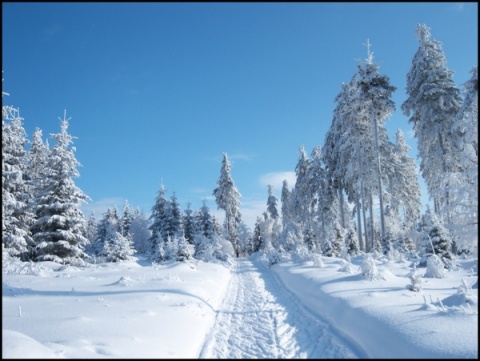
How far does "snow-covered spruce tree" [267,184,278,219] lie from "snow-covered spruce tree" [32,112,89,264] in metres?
51.3

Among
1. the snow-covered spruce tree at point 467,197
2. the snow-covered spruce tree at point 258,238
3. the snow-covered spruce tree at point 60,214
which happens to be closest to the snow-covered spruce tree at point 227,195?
the snow-covered spruce tree at point 258,238

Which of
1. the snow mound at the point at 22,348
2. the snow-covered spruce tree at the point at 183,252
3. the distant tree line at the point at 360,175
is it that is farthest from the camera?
the snow-covered spruce tree at the point at 183,252

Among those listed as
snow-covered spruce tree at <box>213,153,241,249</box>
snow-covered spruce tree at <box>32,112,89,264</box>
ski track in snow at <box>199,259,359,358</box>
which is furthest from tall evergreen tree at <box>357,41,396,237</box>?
snow-covered spruce tree at <box>213,153,241,249</box>

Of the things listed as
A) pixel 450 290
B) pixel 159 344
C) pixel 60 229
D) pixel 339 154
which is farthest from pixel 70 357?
pixel 339 154

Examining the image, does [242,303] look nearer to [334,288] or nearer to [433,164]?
[334,288]

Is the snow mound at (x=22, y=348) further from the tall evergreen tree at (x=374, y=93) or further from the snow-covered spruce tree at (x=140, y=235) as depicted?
the snow-covered spruce tree at (x=140, y=235)

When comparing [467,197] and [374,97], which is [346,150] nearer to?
[374,97]

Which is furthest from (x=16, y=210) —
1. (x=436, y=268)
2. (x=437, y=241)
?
(x=437, y=241)

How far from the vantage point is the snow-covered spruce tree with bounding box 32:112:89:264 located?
62.7ft

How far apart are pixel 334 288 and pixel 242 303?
320cm

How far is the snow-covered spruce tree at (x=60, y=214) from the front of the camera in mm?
19125

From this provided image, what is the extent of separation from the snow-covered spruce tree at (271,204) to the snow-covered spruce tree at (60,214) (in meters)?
51.3

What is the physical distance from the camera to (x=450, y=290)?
9539mm

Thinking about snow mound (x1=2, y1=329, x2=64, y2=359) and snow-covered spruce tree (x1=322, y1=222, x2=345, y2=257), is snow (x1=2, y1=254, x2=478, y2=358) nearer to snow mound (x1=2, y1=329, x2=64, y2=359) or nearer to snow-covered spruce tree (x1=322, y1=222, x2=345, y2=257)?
snow mound (x1=2, y1=329, x2=64, y2=359)
